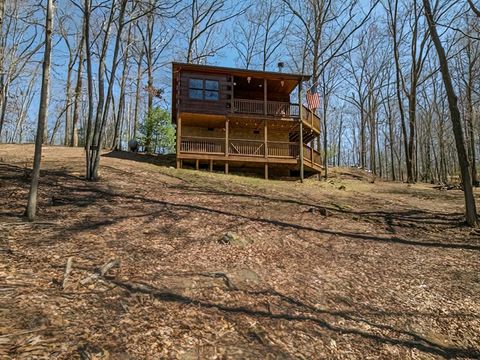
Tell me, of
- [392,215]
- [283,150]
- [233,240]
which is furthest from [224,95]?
[233,240]

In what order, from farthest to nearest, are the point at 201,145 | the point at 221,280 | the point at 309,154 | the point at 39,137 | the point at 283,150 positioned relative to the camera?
the point at 283,150 → the point at 309,154 → the point at 201,145 → the point at 39,137 → the point at 221,280

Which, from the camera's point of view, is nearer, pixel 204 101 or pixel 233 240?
pixel 233 240

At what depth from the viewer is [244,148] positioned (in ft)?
67.1

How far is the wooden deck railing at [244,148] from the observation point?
757 inches

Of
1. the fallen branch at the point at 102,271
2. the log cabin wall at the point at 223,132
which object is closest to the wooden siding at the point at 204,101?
the log cabin wall at the point at 223,132

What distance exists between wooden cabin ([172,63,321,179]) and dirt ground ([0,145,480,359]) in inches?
332

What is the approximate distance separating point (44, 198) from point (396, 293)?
8555 millimetres

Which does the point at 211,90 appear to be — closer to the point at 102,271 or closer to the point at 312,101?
the point at 312,101

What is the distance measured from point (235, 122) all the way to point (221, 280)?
1603 centimetres

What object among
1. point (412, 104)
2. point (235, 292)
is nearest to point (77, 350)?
point (235, 292)

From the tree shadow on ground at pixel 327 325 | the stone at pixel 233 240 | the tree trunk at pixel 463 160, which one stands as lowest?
the tree shadow on ground at pixel 327 325

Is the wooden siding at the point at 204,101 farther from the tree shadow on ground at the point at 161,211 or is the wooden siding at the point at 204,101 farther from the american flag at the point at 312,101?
the tree shadow on ground at the point at 161,211

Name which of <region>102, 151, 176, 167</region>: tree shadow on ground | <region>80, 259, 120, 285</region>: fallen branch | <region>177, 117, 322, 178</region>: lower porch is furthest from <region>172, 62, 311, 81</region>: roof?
<region>80, 259, 120, 285</region>: fallen branch

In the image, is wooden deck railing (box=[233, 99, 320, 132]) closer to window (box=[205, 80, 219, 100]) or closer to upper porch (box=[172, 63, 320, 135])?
upper porch (box=[172, 63, 320, 135])
